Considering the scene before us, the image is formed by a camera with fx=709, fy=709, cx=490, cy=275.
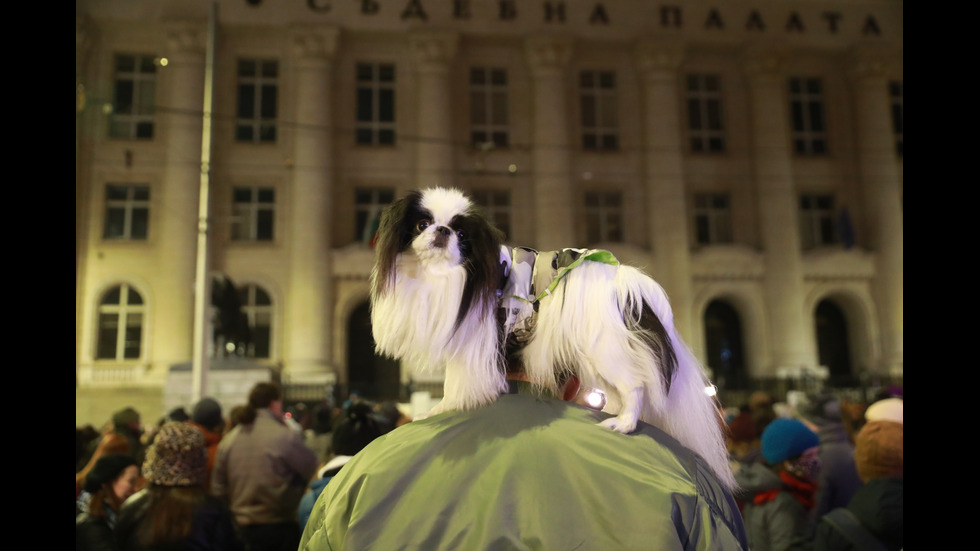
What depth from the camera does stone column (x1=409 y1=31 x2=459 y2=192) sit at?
2480 centimetres

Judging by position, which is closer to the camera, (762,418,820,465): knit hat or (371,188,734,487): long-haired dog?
(371,188,734,487): long-haired dog

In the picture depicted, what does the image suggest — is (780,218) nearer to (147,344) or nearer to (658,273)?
(658,273)

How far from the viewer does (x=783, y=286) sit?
85.1ft

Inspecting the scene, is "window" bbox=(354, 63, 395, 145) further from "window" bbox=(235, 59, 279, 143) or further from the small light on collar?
the small light on collar

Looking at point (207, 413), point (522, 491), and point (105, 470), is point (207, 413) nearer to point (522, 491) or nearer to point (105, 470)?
point (105, 470)

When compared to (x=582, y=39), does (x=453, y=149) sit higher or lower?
lower

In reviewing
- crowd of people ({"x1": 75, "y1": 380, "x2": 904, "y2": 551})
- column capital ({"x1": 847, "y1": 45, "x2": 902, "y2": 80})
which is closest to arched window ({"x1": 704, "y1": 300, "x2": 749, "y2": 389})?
column capital ({"x1": 847, "y1": 45, "x2": 902, "y2": 80})

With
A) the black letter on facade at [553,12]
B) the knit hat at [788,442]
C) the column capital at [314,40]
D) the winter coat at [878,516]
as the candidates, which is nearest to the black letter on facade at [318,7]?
the column capital at [314,40]

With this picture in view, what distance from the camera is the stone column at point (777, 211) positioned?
25562mm

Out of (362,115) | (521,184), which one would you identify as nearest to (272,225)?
(362,115)

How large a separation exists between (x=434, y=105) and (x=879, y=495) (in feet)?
76.1

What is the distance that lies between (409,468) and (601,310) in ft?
2.47

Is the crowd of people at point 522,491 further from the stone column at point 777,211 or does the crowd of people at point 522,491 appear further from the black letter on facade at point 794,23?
the black letter on facade at point 794,23

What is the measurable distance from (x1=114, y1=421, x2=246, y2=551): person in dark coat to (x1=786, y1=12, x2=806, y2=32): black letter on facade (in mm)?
28679
